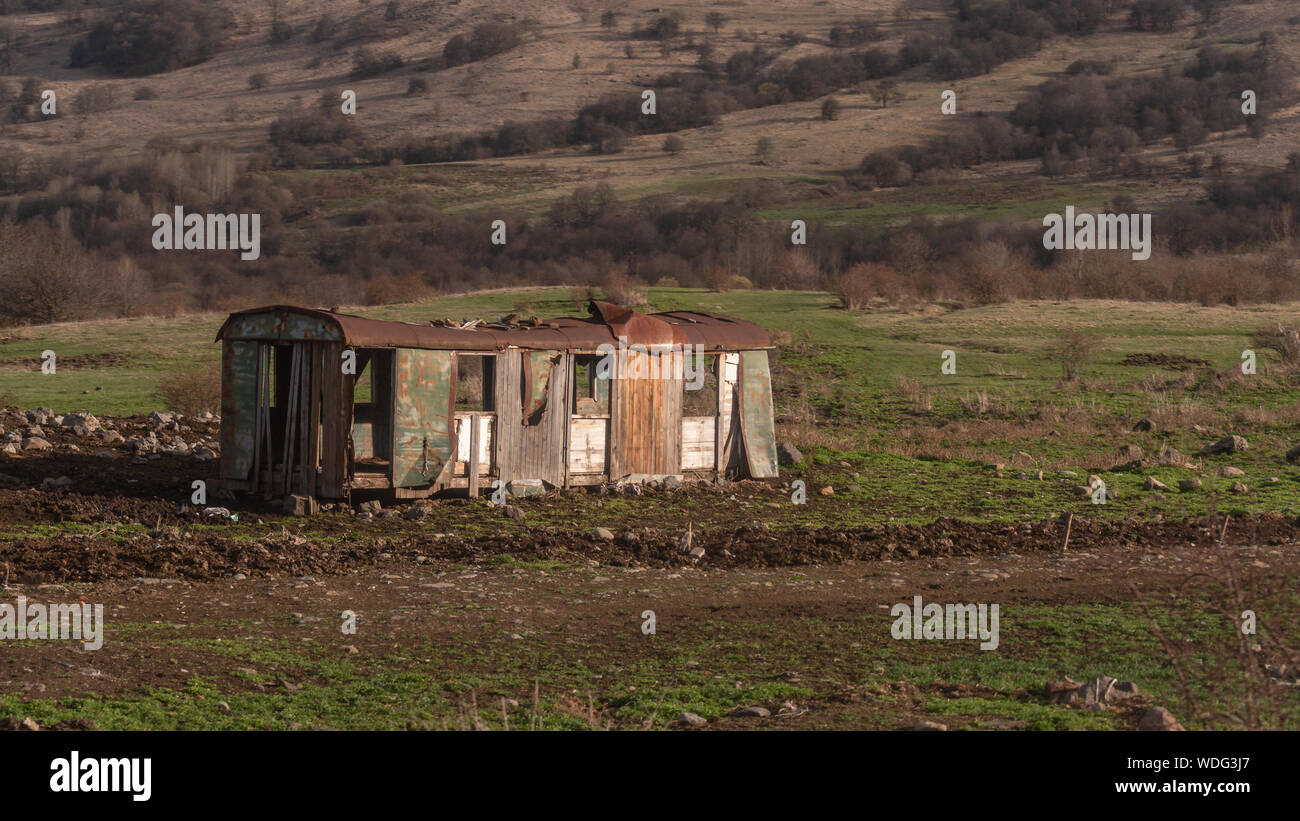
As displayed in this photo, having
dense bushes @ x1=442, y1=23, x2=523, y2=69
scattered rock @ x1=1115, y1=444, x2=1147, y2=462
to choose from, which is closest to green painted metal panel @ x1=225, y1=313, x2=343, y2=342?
scattered rock @ x1=1115, y1=444, x2=1147, y2=462

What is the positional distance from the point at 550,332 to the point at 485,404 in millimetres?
1510

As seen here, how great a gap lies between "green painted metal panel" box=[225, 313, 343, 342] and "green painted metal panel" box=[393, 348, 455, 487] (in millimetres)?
1048

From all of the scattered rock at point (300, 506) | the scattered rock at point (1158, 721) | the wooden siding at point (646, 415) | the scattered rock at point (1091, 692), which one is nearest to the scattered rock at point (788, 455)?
the wooden siding at point (646, 415)

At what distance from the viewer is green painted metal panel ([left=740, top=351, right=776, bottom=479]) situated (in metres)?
21.9

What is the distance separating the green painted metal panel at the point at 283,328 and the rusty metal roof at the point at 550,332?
0.02 metres

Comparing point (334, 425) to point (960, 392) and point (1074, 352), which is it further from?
point (1074, 352)

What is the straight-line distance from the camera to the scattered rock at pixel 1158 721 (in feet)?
24.9

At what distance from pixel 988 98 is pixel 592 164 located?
4022 cm

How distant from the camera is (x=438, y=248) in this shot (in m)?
84.8

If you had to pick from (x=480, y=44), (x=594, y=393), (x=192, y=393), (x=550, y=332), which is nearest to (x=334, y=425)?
(x=550, y=332)

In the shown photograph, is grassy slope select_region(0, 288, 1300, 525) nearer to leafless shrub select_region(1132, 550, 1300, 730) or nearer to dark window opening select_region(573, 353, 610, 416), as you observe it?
dark window opening select_region(573, 353, 610, 416)

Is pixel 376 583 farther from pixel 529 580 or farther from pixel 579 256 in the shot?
pixel 579 256

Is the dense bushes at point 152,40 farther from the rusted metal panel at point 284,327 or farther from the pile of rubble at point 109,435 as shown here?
the rusted metal panel at point 284,327

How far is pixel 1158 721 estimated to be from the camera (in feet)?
25.2
